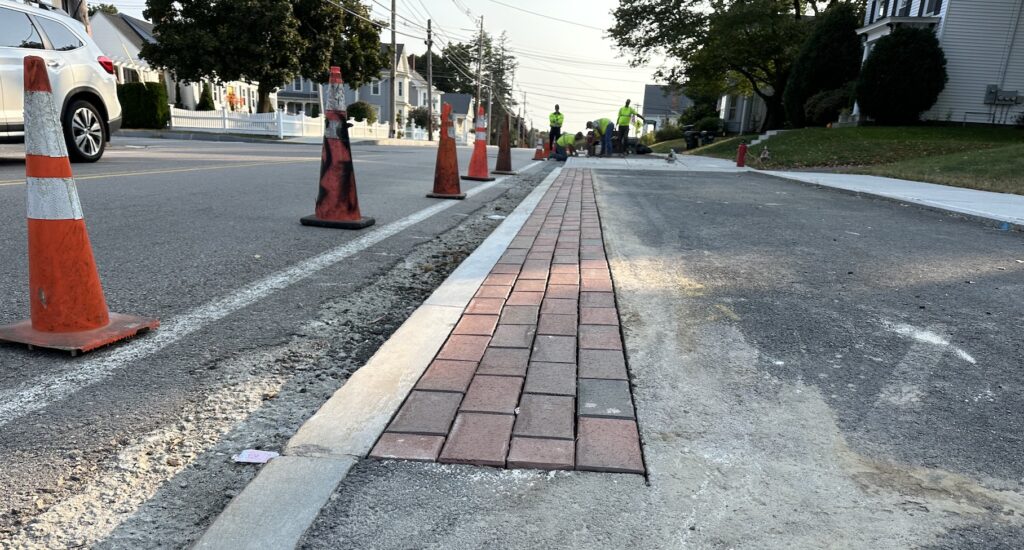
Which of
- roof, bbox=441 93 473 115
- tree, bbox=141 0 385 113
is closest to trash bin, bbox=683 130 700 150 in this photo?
tree, bbox=141 0 385 113

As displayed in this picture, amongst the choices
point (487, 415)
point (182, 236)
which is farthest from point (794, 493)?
point (182, 236)

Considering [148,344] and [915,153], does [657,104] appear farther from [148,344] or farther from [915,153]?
[148,344]

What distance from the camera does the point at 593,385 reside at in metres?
2.23

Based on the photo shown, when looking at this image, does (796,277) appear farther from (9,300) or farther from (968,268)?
(9,300)

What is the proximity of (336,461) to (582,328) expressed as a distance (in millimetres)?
1383

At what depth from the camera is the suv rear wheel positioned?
28.9 feet

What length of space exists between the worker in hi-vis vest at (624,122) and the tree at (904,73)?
8.34 m

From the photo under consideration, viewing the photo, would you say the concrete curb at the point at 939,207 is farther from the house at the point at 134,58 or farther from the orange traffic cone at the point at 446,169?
the house at the point at 134,58

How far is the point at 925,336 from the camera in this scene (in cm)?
289

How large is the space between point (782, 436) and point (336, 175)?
13.7 feet

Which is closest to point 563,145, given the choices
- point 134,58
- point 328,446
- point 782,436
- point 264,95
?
point 782,436

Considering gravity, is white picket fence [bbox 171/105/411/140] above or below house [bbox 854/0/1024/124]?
below

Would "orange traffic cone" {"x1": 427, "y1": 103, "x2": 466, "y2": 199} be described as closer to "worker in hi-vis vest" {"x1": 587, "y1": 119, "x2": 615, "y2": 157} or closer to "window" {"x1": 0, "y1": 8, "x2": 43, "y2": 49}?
"window" {"x1": 0, "y1": 8, "x2": 43, "y2": 49}

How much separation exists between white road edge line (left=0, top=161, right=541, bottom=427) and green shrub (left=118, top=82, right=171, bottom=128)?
1175 inches
